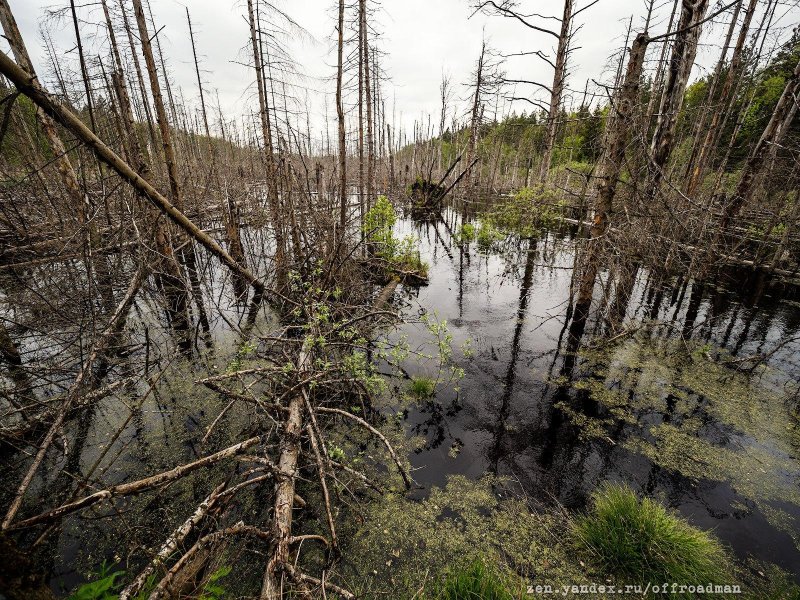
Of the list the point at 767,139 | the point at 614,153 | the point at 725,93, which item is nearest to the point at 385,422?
the point at 614,153

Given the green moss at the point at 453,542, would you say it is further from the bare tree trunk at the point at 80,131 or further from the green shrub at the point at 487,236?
the green shrub at the point at 487,236

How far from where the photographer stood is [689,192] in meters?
11.4

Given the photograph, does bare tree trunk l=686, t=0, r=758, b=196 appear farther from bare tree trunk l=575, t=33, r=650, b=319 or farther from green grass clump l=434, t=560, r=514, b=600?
green grass clump l=434, t=560, r=514, b=600

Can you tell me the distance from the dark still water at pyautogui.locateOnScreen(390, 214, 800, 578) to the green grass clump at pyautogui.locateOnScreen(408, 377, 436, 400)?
217mm

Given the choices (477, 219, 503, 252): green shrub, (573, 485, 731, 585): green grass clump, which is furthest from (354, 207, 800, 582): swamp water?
(477, 219, 503, 252): green shrub

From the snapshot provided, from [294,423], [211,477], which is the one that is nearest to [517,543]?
[294,423]

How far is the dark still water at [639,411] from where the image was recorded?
382 cm

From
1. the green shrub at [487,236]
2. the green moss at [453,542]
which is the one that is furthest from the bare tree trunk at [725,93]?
the green moss at [453,542]

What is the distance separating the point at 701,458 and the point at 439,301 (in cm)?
611

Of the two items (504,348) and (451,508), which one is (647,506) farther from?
(504,348)

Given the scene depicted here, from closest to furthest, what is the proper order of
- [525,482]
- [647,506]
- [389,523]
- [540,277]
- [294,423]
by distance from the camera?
1. [647,506]
2. [389,523]
3. [294,423]
4. [525,482]
5. [540,277]

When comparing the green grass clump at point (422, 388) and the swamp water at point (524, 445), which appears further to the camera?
the green grass clump at point (422, 388)

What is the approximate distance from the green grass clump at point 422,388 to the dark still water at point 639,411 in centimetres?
22

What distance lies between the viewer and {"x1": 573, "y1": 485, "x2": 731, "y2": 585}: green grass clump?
2.80m
